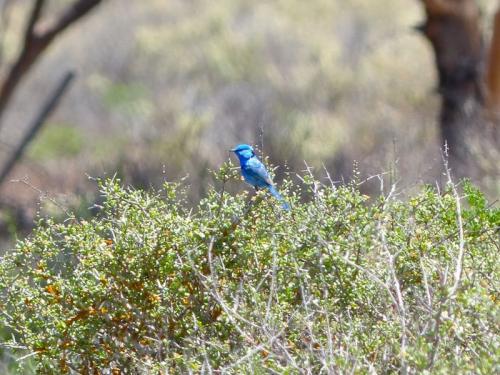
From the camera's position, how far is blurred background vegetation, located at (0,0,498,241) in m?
16.7

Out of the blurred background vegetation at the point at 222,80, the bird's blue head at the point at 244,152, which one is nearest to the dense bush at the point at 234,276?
the bird's blue head at the point at 244,152

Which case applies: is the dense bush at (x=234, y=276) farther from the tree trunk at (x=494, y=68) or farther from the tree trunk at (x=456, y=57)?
the tree trunk at (x=494, y=68)

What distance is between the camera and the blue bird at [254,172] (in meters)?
4.06

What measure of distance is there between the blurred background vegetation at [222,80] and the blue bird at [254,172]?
23.0ft

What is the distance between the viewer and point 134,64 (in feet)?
79.7

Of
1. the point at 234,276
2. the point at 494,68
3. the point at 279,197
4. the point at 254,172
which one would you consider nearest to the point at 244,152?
the point at 254,172

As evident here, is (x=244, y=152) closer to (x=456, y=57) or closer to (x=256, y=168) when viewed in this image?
(x=256, y=168)

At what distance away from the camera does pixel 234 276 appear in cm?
386

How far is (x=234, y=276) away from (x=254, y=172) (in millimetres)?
1126

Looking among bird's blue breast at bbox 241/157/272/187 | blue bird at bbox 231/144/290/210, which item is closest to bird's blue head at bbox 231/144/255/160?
blue bird at bbox 231/144/290/210

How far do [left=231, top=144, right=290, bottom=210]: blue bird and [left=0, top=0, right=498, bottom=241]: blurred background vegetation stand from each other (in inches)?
276

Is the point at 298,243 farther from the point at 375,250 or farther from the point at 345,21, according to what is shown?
the point at 345,21

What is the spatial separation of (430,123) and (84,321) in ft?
39.7

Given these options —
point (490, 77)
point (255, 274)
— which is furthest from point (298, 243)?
point (490, 77)
